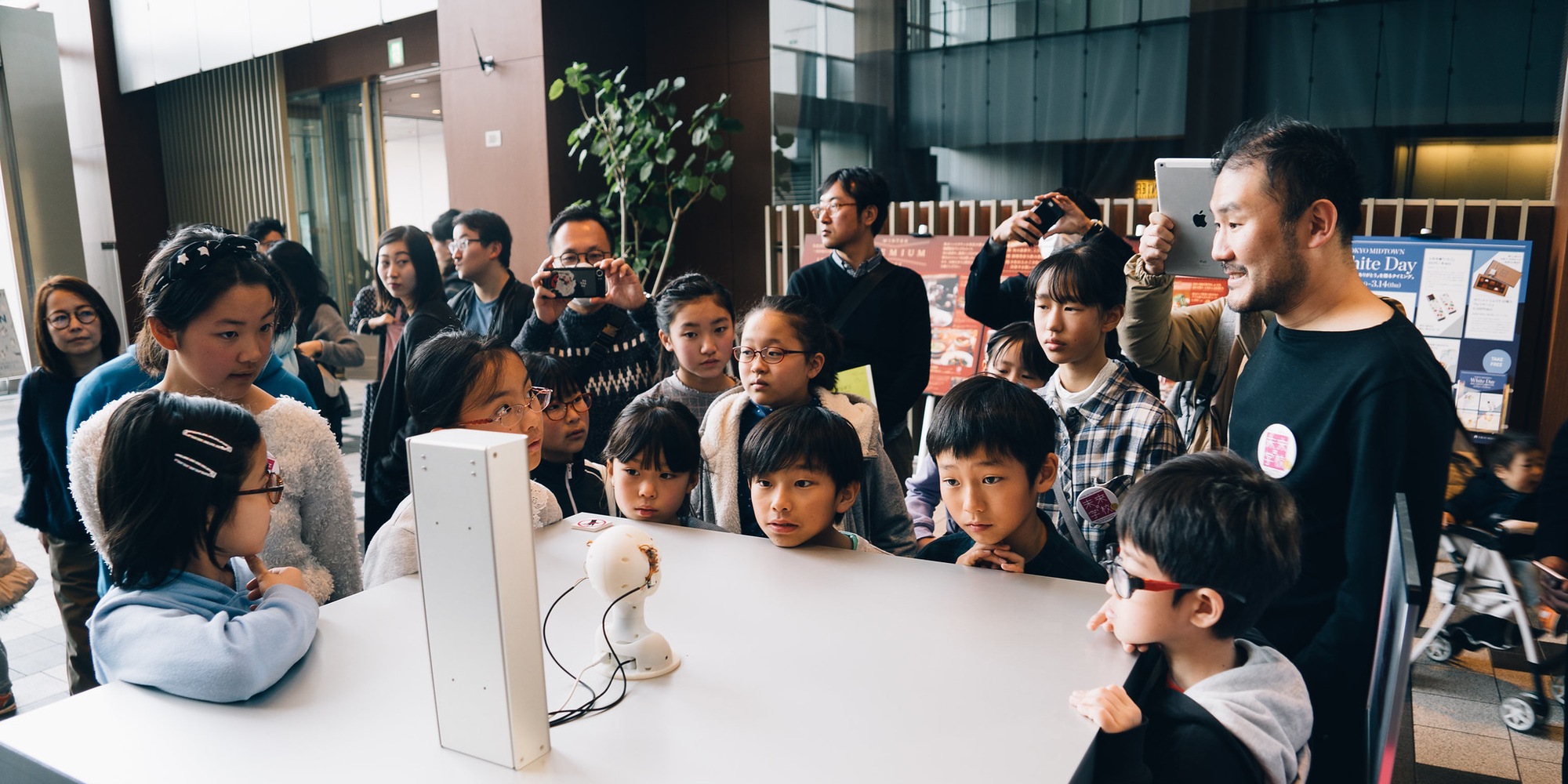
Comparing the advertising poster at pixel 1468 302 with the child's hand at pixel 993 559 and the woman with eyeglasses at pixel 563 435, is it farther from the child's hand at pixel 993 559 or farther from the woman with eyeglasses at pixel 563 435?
the woman with eyeglasses at pixel 563 435

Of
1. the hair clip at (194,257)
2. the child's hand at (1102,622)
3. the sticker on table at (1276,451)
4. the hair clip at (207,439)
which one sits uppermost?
the hair clip at (194,257)

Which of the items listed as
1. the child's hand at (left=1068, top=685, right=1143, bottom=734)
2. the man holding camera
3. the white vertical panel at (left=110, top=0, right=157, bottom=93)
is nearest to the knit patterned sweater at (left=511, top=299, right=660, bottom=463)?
the man holding camera

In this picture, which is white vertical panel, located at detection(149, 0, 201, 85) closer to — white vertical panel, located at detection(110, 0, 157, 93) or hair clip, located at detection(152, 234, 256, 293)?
white vertical panel, located at detection(110, 0, 157, 93)

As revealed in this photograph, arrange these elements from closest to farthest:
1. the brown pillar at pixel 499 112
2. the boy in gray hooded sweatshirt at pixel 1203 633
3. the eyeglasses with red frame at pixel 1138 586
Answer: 1. the boy in gray hooded sweatshirt at pixel 1203 633
2. the eyeglasses with red frame at pixel 1138 586
3. the brown pillar at pixel 499 112

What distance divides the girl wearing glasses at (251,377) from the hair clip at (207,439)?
14.3 inches

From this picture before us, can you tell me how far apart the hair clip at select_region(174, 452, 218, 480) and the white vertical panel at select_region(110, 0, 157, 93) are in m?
8.74

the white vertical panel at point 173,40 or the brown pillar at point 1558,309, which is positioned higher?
the white vertical panel at point 173,40

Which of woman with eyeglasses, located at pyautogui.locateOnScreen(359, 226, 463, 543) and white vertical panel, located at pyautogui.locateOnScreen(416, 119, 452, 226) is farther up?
white vertical panel, located at pyautogui.locateOnScreen(416, 119, 452, 226)

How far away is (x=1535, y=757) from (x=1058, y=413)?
1.65 meters

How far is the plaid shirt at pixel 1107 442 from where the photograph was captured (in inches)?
75.1

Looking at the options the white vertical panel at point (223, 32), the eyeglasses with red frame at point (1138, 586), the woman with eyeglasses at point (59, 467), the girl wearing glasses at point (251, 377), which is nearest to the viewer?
the eyeglasses with red frame at point (1138, 586)

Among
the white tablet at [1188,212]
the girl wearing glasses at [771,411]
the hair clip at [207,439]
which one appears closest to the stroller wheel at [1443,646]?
the white tablet at [1188,212]

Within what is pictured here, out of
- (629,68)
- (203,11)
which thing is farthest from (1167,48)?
(203,11)

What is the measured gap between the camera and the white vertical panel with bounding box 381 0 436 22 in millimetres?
5770
